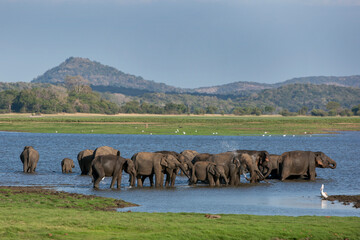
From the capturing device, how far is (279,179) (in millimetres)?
33750

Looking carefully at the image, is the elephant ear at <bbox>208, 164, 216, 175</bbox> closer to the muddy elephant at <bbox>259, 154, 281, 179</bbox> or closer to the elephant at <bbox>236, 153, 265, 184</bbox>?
the elephant at <bbox>236, 153, 265, 184</bbox>

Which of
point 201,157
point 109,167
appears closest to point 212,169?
point 201,157

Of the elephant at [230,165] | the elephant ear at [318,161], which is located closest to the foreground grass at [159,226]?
the elephant at [230,165]

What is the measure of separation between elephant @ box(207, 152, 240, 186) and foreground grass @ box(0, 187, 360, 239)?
9871 mm

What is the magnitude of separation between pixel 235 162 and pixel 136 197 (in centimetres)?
633

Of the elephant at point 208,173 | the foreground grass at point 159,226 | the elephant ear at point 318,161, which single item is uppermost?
the elephant ear at point 318,161

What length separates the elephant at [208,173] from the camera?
99.5 ft

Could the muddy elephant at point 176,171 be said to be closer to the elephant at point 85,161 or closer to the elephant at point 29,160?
the elephant at point 85,161

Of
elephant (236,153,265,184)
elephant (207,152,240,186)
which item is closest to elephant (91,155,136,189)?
elephant (207,152,240,186)

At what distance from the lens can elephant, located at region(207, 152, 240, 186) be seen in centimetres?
3067

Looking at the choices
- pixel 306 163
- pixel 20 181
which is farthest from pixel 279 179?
pixel 20 181

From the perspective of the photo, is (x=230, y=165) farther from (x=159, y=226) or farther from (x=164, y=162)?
(x=159, y=226)

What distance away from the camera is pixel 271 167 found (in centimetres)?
3372

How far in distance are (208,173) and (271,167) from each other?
4714mm
